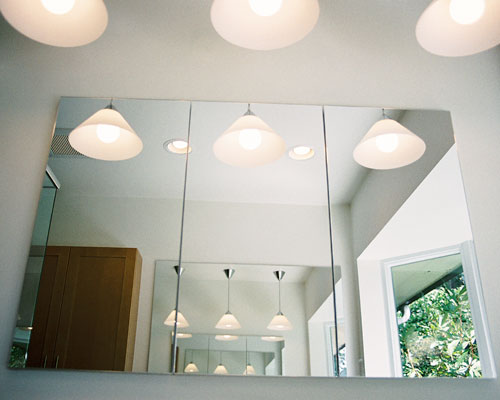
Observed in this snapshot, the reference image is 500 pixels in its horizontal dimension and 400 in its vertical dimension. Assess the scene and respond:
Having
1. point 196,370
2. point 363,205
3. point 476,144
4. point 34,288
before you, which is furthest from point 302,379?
point 476,144

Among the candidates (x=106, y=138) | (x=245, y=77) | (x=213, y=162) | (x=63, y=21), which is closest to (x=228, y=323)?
(x=213, y=162)

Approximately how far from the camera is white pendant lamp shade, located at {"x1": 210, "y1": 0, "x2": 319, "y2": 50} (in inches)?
49.4

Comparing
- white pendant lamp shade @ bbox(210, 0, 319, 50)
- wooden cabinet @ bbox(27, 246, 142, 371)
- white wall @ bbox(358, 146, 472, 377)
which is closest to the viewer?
white pendant lamp shade @ bbox(210, 0, 319, 50)

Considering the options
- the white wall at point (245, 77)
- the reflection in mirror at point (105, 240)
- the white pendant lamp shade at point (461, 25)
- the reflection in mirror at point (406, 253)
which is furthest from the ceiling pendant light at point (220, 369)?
the white pendant lamp shade at point (461, 25)

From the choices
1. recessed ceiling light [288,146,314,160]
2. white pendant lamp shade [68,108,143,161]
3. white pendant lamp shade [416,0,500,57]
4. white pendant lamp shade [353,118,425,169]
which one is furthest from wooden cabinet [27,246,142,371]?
white pendant lamp shade [416,0,500,57]

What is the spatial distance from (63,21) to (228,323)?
1037 millimetres

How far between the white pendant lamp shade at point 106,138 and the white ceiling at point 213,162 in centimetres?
2

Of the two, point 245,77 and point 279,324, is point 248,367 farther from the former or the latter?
point 245,77

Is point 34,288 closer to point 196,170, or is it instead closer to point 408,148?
point 196,170

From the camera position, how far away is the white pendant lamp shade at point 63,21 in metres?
1.27

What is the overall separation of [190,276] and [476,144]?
3.67 feet

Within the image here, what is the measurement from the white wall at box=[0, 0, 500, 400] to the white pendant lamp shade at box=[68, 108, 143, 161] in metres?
0.11

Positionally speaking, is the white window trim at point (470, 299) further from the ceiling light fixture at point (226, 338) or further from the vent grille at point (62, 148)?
the vent grille at point (62, 148)

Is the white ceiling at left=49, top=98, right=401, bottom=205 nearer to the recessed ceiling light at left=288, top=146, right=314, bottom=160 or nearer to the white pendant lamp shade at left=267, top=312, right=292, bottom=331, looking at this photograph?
the recessed ceiling light at left=288, top=146, right=314, bottom=160
